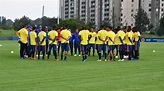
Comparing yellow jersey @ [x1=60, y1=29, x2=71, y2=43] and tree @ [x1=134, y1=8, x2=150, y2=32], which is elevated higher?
tree @ [x1=134, y1=8, x2=150, y2=32]

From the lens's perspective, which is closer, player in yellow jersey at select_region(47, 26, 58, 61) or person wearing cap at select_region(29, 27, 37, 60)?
player in yellow jersey at select_region(47, 26, 58, 61)

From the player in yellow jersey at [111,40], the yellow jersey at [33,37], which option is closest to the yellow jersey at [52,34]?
the yellow jersey at [33,37]

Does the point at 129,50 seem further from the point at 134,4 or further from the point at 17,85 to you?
the point at 134,4

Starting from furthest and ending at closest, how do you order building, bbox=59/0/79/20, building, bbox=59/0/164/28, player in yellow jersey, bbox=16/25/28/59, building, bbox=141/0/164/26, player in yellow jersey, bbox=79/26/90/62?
building, bbox=59/0/79/20, building, bbox=59/0/164/28, building, bbox=141/0/164/26, player in yellow jersey, bbox=16/25/28/59, player in yellow jersey, bbox=79/26/90/62

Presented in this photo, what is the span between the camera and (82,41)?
66.9 ft

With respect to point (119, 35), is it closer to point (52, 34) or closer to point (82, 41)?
point (82, 41)

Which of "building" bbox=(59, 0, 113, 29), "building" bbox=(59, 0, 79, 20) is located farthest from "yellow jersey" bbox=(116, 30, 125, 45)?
"building" bbox=(59, 0, 79, 20)

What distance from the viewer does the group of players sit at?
67.1 feet

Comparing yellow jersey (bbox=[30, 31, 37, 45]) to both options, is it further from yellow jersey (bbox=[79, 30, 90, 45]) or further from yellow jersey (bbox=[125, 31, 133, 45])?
yellow jersey (bbox=[125, 31, 133, 45])

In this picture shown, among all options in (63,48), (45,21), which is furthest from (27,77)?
(45,21)

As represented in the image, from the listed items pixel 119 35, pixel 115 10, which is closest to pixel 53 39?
pixel 119 35

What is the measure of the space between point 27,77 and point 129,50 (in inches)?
430

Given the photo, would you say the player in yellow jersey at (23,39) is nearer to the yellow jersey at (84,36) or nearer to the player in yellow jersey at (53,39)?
the player in yellow jersey at (53,39)

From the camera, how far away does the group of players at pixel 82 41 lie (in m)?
20.5
